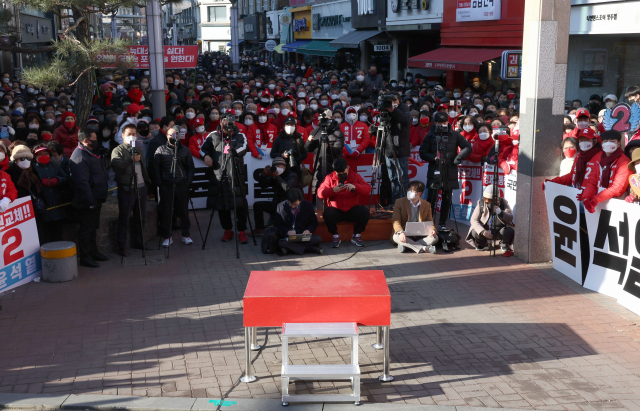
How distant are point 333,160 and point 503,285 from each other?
14.1ft

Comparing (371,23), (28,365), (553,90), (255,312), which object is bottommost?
(28,365)

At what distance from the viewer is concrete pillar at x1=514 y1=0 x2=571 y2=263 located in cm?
936

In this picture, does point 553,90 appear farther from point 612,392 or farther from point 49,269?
point 49,269

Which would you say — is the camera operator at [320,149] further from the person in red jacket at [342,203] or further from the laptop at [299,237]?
the laptop at [299,237]

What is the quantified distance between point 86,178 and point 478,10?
2070cm

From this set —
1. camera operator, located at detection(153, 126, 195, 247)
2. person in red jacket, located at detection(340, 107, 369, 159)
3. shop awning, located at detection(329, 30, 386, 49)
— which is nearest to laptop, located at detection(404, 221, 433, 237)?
person in red jacket, located at detection(340, 107, 369, 159)

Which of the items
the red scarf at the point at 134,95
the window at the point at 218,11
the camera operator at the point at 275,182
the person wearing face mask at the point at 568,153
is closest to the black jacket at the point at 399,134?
the camera operator at the point at 275,182

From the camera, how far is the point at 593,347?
6887 millimetres

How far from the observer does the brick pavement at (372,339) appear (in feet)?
19.8

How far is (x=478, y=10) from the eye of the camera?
86.7 ft

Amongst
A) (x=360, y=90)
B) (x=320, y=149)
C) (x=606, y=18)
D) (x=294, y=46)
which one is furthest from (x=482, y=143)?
(x=294, y=46)

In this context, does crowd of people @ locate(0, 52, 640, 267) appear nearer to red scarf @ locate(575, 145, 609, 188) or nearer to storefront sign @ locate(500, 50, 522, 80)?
red scarf @ locate(575, 145, 609, 188)

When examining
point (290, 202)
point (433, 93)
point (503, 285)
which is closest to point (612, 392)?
point (503, 285)

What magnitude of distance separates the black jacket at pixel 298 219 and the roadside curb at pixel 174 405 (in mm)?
4930
